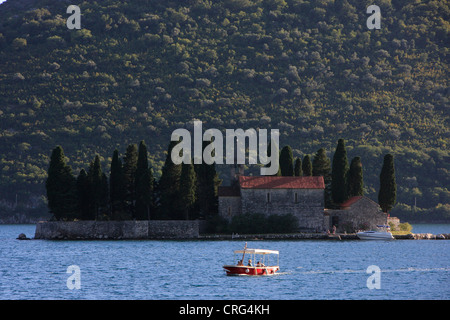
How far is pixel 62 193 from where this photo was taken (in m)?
86.6

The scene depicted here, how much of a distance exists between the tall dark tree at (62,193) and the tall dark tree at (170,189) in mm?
8248

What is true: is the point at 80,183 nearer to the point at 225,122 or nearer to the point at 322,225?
the point at 322,225

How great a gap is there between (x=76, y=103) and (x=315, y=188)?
106 metres

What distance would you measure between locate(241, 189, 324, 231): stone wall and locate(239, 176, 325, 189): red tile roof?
1.25ft

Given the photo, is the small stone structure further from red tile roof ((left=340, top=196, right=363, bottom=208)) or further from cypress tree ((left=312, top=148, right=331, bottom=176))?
cypress tree ((left=312, top=148, right=331, bottom=176))

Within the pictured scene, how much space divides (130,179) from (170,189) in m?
4.46

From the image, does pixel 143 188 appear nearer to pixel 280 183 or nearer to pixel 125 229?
pixel 125 229

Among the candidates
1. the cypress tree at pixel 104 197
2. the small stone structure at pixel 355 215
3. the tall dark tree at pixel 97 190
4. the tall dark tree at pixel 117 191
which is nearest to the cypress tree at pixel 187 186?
the tall dark tree at pixel 117 191

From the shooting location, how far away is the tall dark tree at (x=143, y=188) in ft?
285

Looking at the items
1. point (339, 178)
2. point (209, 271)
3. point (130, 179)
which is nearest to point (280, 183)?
point (339, 178)

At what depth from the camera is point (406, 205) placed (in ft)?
523

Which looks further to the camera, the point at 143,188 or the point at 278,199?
the point at 278,199

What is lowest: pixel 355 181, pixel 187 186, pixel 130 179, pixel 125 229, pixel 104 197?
pixel 125 229
